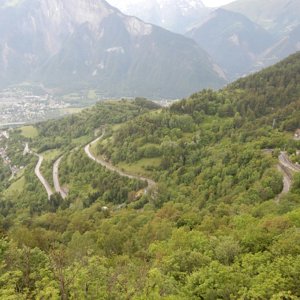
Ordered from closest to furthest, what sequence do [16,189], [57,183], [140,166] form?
1. [140,166]
2. [57,183]
3. [16,189]

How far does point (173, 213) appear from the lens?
8350 centimetres

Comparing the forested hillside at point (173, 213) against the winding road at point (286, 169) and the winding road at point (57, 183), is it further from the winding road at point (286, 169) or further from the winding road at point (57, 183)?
the winding road at point (57, 183)

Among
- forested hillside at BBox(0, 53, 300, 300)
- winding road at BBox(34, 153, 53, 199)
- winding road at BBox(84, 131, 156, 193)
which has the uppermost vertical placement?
forested hillside at BBox(0, 53, 300, 300)

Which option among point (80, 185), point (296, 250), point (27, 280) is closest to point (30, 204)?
point (80, 185)

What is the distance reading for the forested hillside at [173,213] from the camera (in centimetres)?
3438

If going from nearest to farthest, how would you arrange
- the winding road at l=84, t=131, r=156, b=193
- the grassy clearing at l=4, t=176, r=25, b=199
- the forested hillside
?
the forested hillside < the winding road at l=84, t=131, r=156, b=193 < the grassy clearing at l=4, t=176, r=25, b=199

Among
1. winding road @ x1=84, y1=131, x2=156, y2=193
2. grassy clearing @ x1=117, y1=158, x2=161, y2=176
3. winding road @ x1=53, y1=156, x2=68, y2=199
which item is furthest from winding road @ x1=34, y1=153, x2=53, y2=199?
grassy clearing @ x1=117, y1=158, x2=161, y2=176

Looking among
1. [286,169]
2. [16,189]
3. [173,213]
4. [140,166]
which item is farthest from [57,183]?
[286,169]

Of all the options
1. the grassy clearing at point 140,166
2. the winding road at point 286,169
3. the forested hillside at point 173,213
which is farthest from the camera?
the grassy clearing at point 140,166

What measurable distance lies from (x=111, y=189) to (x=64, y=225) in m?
44.5

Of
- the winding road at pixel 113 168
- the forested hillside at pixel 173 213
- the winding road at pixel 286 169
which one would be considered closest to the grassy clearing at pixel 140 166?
the forested hillside at pixel 173 213

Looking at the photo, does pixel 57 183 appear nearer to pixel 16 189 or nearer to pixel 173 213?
pixel 16 189

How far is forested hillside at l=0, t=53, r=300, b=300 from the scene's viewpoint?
34.4m

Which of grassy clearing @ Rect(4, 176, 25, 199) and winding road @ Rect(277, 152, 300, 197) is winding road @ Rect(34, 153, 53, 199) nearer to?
grassy clearing @ Rect(4, 176, 25, 199)
